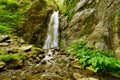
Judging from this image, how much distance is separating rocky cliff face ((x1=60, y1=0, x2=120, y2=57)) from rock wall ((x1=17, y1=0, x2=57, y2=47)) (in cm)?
193

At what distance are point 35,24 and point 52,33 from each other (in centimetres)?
176

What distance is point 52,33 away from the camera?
15.4 metres

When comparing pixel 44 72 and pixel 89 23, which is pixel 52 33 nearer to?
pixel 89 23

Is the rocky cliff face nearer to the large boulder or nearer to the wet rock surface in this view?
the large boulder

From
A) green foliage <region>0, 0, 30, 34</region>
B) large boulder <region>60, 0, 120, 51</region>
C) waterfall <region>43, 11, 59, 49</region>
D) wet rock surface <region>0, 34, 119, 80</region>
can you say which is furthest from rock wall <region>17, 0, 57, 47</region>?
wet rock surface <region>0, 34, 119, 80</region>

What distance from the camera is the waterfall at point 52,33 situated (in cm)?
1475

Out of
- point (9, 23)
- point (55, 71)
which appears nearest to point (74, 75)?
point (55, 71)

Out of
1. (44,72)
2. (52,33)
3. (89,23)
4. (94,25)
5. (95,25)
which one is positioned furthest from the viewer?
(52,33)

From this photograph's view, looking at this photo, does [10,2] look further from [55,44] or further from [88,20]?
[88,20]

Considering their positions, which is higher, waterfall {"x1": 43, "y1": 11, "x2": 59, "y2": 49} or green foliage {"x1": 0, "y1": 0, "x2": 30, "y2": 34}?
green foliage {"x1": 0, "y1": 0, "x2": 30, "y2": 34}

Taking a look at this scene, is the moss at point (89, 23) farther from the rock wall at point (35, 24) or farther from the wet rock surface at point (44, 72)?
the rock wall at point (35, 24)

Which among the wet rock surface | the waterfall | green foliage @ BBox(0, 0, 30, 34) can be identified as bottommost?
the wet rock surface

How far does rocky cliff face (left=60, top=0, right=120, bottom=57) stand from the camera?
8930 mm

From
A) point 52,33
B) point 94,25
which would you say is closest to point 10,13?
point 52,33
